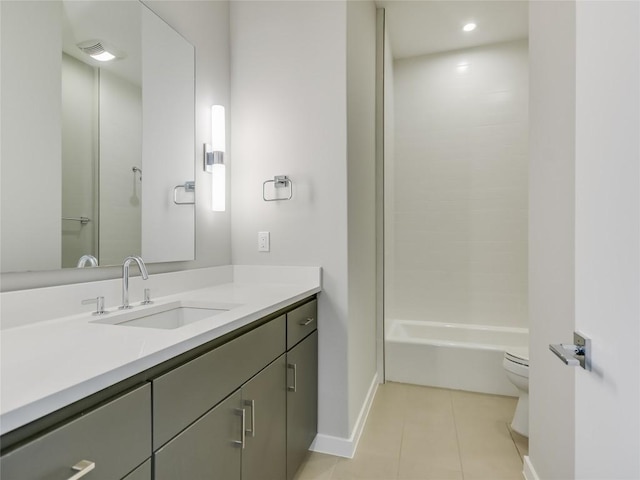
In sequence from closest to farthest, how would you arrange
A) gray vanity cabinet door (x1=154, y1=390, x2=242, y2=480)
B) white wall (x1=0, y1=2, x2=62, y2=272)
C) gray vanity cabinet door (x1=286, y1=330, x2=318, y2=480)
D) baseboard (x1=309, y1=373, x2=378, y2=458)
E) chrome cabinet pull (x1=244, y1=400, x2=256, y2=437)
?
gray vanity cabinet door (x1=154, y1=390, x2=242, y2=480)
white wall (x1=0, y1=2, x2=62, y2=272)
chrome cabinet pull (x1=244, y1=400, x2=256, y2=437)
gray vanity cabinet door (x1=286, y1=330, x2=318, y2=480)
baseboard (x1=309, y1=373, x2=378, y2=458)

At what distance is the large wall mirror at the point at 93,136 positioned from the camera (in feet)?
3.40

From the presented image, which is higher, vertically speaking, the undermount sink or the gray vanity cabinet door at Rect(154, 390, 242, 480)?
the undermount sink

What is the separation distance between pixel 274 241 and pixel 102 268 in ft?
2.87

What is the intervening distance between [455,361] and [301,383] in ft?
5.24

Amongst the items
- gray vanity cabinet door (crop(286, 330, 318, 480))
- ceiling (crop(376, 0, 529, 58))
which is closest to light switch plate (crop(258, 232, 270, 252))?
gray vanity cabinet door (crop(286, 330, 318, 480))

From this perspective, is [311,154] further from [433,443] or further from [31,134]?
[433,443]

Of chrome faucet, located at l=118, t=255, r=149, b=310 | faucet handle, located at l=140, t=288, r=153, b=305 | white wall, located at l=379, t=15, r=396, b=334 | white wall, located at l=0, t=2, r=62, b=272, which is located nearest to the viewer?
white wall, located at l=0, t=2, r=62, b=272

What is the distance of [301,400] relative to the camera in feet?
5.35

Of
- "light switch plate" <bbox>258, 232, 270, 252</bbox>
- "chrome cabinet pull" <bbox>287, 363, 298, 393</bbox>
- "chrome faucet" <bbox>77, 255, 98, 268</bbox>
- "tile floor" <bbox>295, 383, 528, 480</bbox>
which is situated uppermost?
"light switch plate" <bbox>258, 232, 270, 252</bbox>

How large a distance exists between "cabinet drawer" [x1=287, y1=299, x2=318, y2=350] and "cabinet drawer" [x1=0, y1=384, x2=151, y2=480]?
808mm

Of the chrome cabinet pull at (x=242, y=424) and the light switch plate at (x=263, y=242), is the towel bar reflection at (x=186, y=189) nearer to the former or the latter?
the light switch plate at (x=263, y=242)

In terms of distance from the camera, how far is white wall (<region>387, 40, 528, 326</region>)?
10.2 feet
